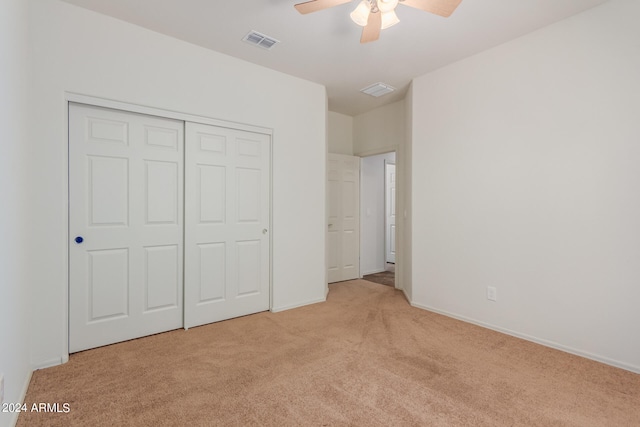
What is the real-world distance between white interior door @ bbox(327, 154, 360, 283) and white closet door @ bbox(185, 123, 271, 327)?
1514 millimetres

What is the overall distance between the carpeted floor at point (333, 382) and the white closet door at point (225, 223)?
36cm

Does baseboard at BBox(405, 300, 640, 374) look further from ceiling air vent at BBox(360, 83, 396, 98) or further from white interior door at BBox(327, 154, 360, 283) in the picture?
ceiling air vent at BBox(360, 83, 396, 98)

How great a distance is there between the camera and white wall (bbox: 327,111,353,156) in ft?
16.2

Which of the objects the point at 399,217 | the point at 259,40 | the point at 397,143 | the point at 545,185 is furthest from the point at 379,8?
the point at 399,217

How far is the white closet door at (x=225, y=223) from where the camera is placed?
3029mm

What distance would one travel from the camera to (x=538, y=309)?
2717 millimetres

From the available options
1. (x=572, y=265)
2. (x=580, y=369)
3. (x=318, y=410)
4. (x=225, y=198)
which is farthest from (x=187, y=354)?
(x=572, y=265)

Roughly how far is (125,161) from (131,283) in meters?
1.08

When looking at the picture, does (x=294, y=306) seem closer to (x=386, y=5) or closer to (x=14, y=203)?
(x=14, y=203)

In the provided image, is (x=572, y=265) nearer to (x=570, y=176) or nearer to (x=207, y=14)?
(x=570, y=176)

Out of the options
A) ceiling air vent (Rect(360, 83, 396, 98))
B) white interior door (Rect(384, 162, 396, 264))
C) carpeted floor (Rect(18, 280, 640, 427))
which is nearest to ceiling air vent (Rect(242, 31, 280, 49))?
ceiling air vent (Rect(360, 83, 396, 98))

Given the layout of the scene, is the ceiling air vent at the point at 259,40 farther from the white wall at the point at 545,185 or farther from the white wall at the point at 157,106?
the white wall at the point at 545,185

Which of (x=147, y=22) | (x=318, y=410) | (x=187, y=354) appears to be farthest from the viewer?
(x=147, y=22)

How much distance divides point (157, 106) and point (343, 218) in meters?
3.06
